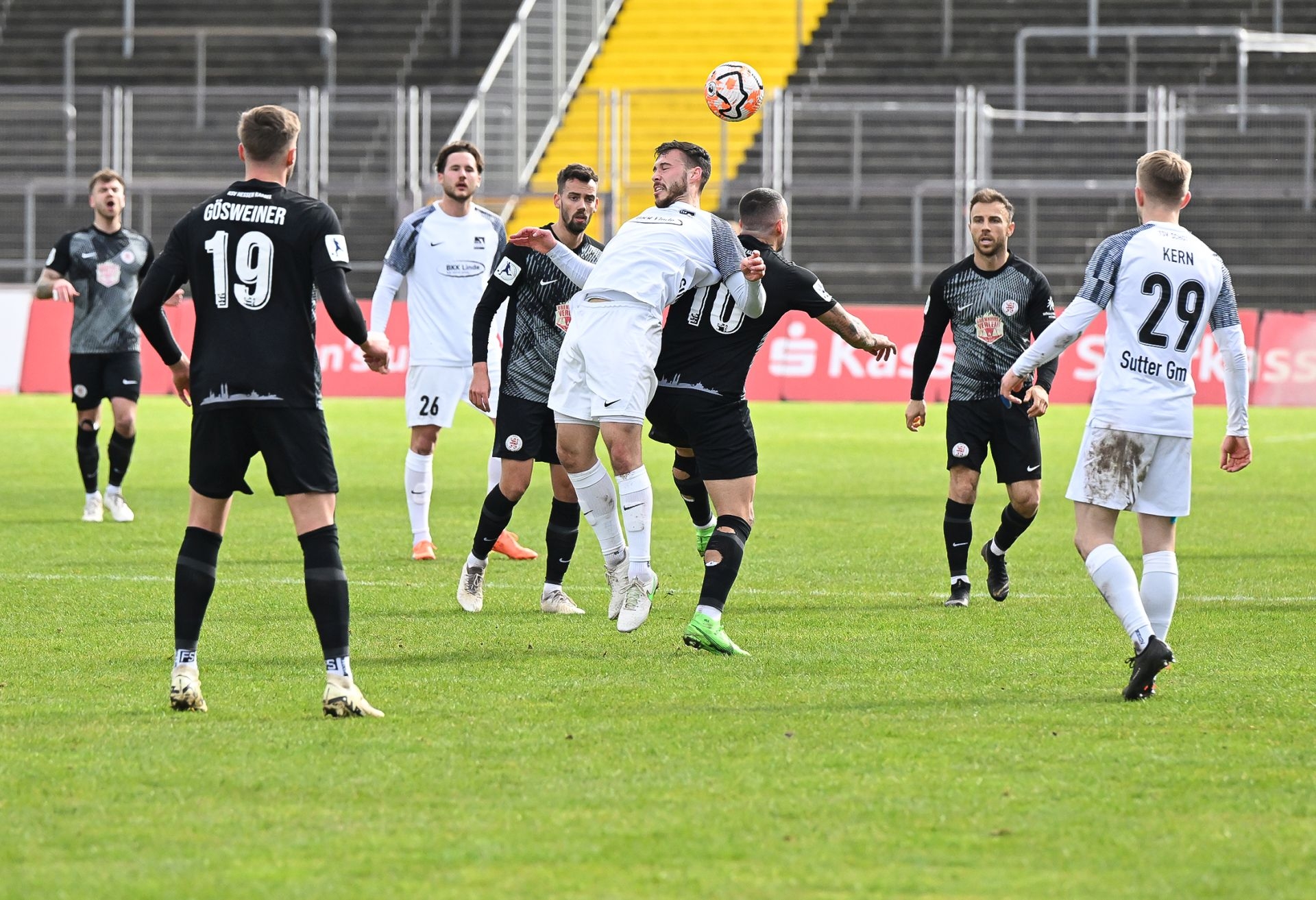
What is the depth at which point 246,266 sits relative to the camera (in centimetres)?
606

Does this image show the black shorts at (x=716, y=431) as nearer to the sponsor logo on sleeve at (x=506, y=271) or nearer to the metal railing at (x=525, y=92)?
the sponsor logo on sleeve at (x=506, y=271)

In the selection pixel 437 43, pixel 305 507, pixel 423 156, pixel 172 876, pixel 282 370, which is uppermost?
pixel 437 43

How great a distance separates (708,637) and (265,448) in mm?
2092

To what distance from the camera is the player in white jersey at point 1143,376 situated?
22.0ft

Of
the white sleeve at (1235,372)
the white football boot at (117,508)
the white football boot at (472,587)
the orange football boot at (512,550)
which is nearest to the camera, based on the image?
the white sleeve at (1235,372)

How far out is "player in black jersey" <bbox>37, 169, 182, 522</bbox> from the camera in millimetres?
12648

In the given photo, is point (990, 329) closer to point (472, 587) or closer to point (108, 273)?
point (472, 587)

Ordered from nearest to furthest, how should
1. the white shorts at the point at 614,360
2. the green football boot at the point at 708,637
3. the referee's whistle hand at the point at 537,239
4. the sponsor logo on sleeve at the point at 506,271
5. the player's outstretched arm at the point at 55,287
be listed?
the green football boot at the point at 708,637, the white shorts at the point at 614,360, the referee's whistle hand at the point at 537,239, the sponsor logo on sleeve at the point at 506,271, the player's outstretched arm at the point at 55,287

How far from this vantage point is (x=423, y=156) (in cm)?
2728

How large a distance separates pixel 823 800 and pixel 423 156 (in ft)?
75.8

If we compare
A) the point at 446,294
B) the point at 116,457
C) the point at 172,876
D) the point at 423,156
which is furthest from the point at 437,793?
the point at 423,156

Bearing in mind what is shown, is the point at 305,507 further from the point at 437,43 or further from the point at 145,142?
the point at 437,43

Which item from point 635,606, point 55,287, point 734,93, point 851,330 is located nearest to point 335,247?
point 635,606

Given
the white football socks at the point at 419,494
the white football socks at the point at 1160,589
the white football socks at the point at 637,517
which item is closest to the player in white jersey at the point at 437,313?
the white football socks at the point at 419,494
